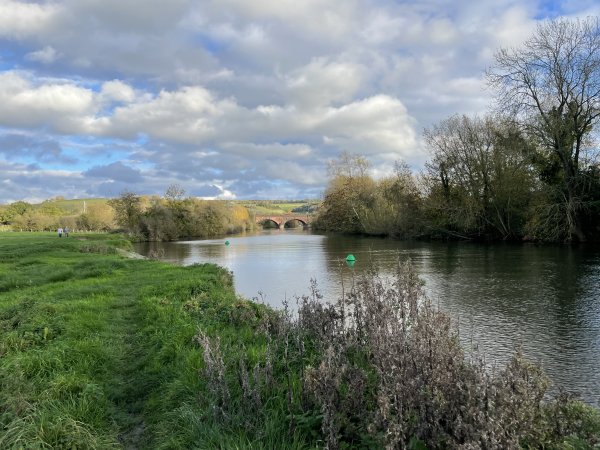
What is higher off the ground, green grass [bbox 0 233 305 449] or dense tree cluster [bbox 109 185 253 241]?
dense tree cluster [bbox 109 185 253 241]

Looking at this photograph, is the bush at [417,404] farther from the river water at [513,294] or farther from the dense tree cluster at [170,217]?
the dense tree cluster at [170,217]

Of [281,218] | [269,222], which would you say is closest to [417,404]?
[281,218]

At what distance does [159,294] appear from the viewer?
1488 cm

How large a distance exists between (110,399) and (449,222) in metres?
48.6

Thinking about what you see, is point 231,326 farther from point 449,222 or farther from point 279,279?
point 449,222

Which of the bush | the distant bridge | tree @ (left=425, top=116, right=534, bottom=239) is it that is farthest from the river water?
the distant bridge

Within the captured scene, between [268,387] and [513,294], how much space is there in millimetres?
14903

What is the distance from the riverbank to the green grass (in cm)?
2

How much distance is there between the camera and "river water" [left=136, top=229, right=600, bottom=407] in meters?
10.2

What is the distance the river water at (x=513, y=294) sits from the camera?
1019cm

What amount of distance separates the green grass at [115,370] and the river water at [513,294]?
2.82 metres

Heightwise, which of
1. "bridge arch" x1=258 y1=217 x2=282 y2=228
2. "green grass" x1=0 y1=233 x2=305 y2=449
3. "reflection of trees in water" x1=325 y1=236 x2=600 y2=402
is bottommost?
"reflection of trees in water" x1=325 y1=236 x2=600 y2=402

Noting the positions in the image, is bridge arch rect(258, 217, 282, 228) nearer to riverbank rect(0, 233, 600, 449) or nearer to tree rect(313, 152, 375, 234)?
tree rect(313, 152, 375, 234)

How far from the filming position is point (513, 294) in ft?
57.7
